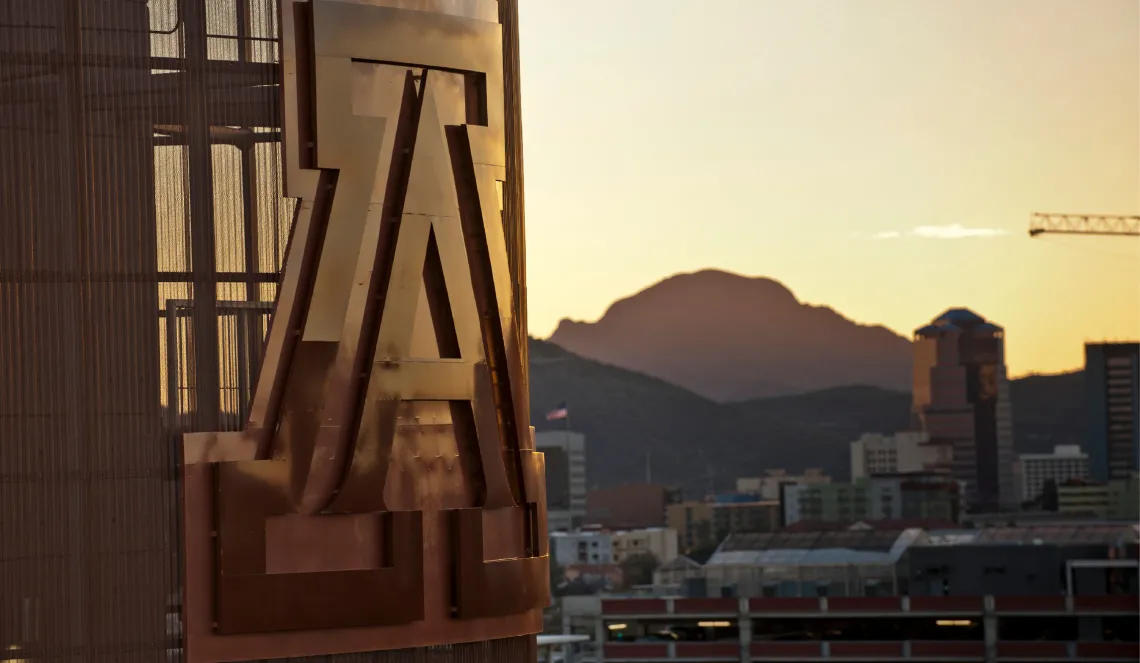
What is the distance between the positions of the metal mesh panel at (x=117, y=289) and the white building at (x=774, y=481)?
16249 centimetres

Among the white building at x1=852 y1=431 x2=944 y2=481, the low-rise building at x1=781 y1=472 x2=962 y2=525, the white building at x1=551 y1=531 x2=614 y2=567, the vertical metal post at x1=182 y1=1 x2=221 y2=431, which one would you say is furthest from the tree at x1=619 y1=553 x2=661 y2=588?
the vertical metal post at x1=182 y1=1 x2=221 y2=431

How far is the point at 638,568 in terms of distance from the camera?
13225 centimetres

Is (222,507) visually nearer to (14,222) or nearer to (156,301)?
(156,301)

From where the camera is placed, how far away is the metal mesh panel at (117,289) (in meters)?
11.4

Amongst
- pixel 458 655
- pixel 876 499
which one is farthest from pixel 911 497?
pixel 458 655

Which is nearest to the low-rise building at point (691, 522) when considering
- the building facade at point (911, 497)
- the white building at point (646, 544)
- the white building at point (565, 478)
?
the white building at point (565, 478)

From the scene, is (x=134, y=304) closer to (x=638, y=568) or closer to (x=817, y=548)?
(x=817, y=548)

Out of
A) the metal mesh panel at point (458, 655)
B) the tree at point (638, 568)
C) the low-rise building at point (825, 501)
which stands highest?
the metal mesh panel at point (458, 655)

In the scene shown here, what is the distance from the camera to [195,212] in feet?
39.1

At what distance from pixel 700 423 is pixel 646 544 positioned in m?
41.1

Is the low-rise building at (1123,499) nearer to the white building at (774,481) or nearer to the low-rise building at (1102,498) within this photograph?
the low-rise building at (1102,498)

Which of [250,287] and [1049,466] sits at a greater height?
[250,287]

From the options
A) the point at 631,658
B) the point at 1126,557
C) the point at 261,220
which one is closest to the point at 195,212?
the point at 261,220

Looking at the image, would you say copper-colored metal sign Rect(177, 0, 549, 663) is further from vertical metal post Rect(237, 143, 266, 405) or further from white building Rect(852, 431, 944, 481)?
white building Rect(852, 431, 944, 481)
